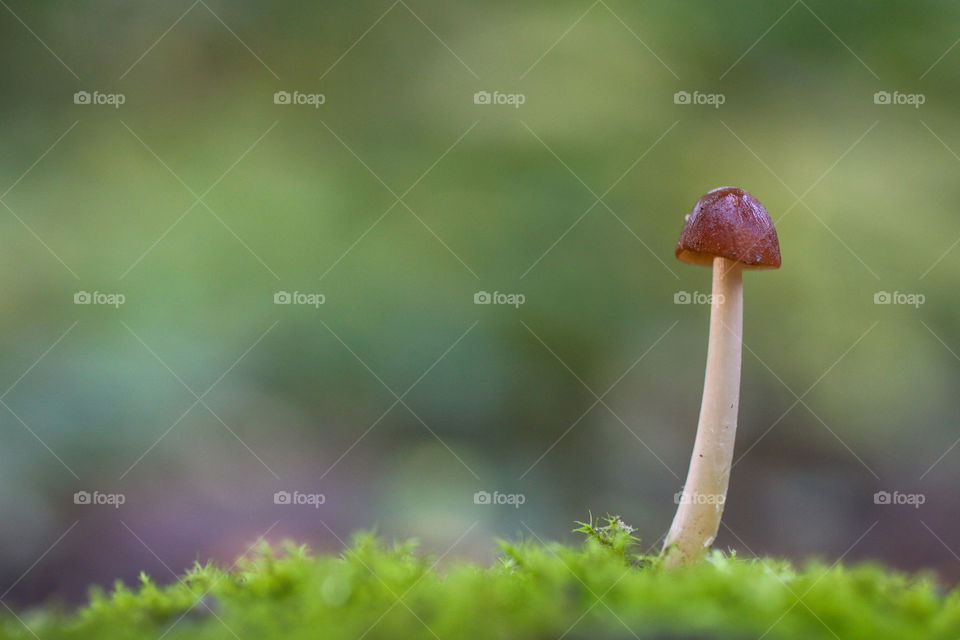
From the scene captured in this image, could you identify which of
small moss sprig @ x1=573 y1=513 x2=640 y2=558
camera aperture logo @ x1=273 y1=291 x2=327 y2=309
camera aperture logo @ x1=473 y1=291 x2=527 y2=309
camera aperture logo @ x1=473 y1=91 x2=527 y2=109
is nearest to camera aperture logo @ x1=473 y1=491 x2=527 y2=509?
camera aperture logo @ x1=473 y1=291 x2=527 y2=309

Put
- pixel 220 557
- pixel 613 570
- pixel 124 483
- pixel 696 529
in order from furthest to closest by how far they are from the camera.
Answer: pixel 124 483 → pixel 220 557 → pixel 696 529 → pixel 613 570

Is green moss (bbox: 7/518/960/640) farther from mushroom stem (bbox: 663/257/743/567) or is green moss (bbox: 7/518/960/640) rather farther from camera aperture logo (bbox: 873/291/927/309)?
camera aperture logo (bbox: 873/291/927/309)

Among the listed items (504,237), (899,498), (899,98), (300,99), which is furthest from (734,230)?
(899,498)

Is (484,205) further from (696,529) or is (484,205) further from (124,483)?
(696,529)

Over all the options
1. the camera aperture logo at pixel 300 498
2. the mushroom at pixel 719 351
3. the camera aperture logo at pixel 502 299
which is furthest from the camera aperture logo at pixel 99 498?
the mushroom at pixel 719 351

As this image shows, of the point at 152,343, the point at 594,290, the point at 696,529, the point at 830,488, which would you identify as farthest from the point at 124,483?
the point at 830,488

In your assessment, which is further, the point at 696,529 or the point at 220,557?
the point at 220,557

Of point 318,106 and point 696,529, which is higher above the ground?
point 318,106
